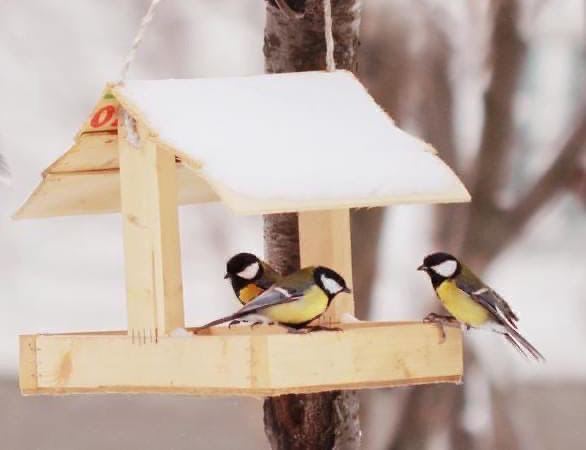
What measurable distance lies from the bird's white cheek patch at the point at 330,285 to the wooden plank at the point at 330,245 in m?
0.26

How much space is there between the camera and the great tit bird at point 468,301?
264 cm

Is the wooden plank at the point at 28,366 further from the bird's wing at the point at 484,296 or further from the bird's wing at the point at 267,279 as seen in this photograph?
the bird's wing at the point at 484,296

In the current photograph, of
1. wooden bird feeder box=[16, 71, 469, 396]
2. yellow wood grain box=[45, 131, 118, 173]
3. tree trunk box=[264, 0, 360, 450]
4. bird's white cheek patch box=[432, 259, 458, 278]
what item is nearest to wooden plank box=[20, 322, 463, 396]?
wooden bird feeder box=[16, 71, 469, 396]

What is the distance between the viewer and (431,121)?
4383mm

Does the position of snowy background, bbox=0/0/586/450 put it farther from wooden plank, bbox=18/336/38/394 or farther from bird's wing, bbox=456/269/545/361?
wooden plank, bbox=18/336/38/394

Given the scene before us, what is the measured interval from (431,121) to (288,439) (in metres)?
1.53

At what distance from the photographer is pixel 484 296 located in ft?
8.72

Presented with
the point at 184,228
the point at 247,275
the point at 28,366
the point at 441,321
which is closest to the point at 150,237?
the point at 247,275

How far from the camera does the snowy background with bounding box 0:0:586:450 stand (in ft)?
14.9

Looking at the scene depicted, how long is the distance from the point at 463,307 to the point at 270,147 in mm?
440

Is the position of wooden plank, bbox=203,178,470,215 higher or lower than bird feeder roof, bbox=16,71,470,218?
lower

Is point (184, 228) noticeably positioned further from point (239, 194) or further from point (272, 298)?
point (239, 194)

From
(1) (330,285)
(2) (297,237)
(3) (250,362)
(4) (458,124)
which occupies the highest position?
(4) (458,124)

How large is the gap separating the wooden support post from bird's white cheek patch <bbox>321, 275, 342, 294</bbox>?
0.83 ft
